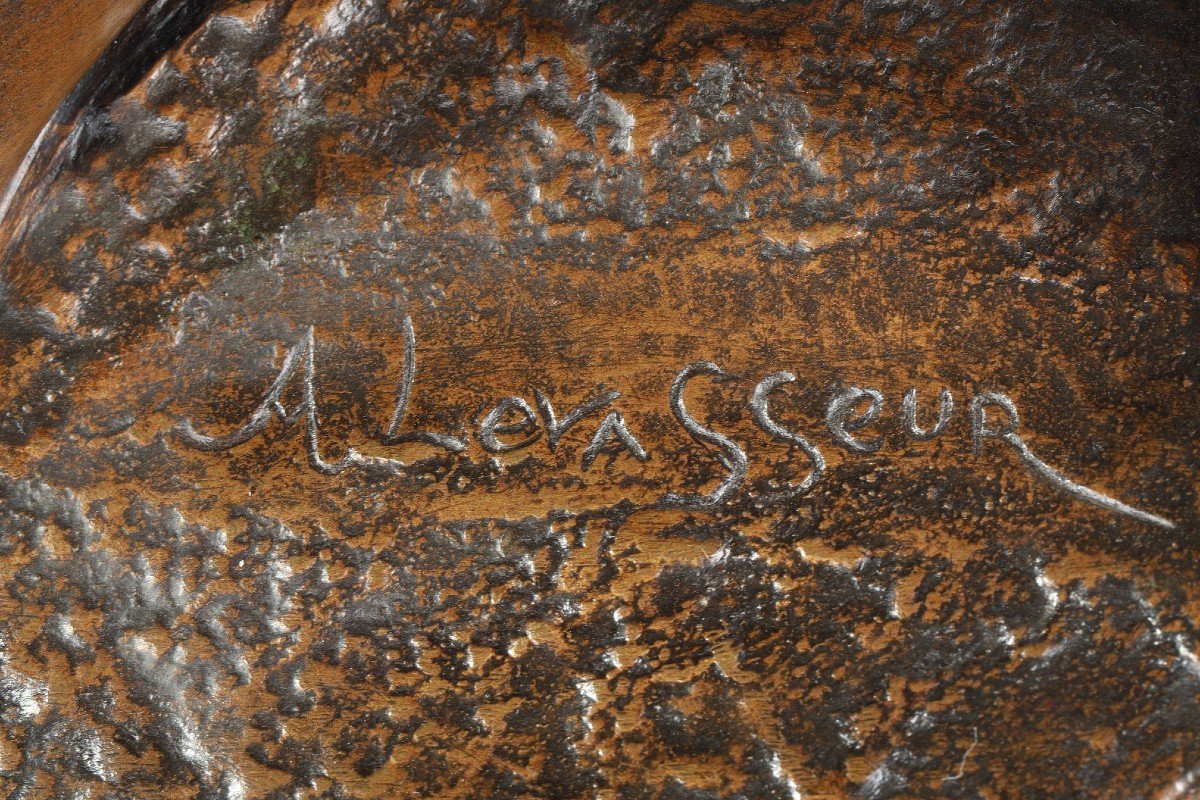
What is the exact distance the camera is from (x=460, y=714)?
84 centimetres

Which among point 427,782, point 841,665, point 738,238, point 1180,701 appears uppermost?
point 738,238

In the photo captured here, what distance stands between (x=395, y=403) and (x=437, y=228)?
125mm

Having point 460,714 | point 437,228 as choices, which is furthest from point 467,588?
point 437,228

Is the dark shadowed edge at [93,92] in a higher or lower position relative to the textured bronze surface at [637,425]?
higher

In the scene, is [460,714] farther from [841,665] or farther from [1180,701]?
[1180,701]
